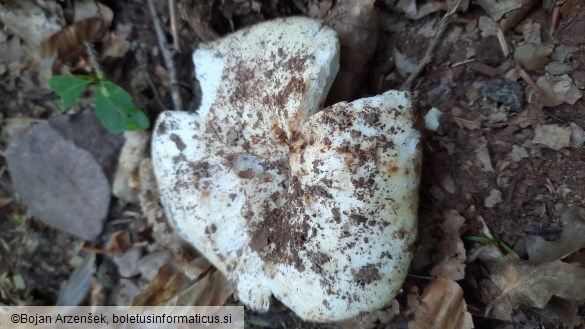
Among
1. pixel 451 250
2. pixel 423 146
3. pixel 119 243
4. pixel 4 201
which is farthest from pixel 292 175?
pixel 4 201

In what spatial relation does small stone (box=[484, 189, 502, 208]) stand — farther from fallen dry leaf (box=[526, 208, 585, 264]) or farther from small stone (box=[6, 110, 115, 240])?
small stone (box=[6, 110, 115, 240])

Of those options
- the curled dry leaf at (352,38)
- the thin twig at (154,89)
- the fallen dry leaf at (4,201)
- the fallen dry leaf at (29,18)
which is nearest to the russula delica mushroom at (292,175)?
the curled dry leaf at (352,38)

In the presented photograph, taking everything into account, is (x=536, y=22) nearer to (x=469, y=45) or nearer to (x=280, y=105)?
(x=469, y=45)

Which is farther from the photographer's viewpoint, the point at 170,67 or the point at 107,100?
the point at 170,67

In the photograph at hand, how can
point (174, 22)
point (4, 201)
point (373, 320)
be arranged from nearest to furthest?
point (373, 320), point (174, 22), point (4, 201)

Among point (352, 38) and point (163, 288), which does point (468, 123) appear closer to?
point (352, 38)

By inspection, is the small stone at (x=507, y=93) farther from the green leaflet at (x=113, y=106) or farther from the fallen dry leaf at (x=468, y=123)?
the green leaflet at (x=113, y=106)

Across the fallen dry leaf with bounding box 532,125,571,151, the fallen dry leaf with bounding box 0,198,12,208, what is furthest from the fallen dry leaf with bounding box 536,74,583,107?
the fallen dry leaf with bounding box 0,198,12,208
